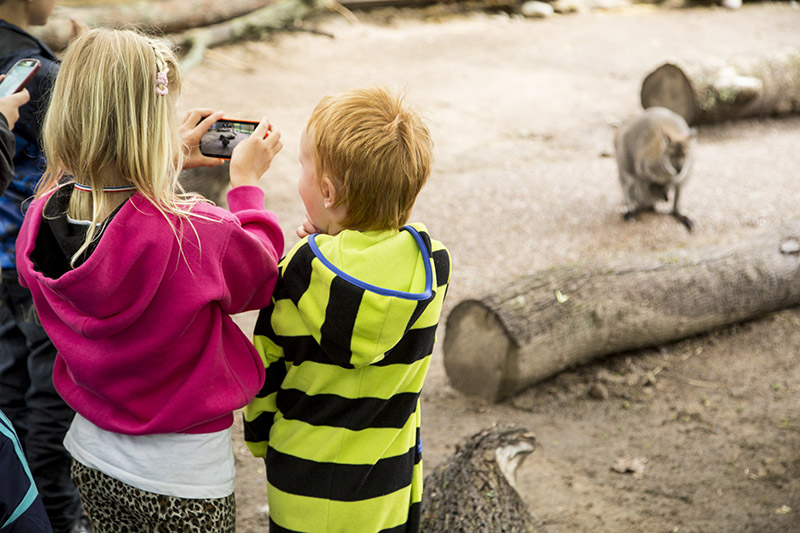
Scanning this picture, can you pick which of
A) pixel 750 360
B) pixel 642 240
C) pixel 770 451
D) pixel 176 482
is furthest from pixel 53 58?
pixel 642 240

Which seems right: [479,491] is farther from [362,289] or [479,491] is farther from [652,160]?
[652,160]

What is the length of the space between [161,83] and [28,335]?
1154 millimetres

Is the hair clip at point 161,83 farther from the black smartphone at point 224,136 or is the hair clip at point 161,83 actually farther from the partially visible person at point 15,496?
the partially visible person at point 15,496

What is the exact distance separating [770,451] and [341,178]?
2.95 m

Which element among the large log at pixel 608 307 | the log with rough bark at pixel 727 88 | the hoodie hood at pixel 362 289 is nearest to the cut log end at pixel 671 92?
the log with rough bark at pixel 727 88

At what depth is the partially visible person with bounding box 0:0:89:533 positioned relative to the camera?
229cm

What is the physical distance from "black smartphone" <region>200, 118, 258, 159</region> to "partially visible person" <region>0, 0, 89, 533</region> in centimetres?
71

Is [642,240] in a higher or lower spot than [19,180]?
lower

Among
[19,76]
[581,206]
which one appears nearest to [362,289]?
[19,76]

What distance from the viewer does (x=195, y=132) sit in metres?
1.86

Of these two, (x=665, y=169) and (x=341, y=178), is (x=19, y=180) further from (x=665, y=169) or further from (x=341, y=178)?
(x=665, y=169)

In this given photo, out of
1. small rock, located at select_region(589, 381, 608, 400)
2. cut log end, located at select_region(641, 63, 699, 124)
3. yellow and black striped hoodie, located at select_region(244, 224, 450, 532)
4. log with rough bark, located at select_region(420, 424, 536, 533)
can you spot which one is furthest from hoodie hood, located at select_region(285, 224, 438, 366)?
cut log end, located at select_region(641, 63, 699, 124)

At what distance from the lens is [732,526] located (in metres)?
3.06

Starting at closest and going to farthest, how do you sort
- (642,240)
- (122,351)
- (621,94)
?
(122,351), (642,240), (621,94)
